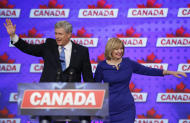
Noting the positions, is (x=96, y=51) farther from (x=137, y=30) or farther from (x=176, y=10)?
(x=176, y=10)

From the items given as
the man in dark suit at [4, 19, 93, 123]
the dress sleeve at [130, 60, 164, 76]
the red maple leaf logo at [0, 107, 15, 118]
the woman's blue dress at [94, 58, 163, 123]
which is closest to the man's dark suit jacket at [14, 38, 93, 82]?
the man in dark suit at [4, 19, 93, 123]

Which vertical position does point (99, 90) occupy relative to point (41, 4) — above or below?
below

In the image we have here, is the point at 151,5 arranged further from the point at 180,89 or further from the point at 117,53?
the point at 117,53

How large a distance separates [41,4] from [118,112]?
2.24m

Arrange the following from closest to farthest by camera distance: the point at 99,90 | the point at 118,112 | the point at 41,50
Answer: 1. the point at 99,90
2. the point at 41,50
3. the point at 118,112

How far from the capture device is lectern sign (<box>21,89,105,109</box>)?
2262mm

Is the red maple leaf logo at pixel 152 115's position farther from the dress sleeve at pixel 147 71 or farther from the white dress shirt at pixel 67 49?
the white dress shirt at pixel 67 49

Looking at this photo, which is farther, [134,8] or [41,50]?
[134,8]

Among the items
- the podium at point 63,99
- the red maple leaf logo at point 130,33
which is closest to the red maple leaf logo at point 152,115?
the red maple leaf logo at point 130,33

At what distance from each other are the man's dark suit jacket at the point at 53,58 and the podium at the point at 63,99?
0.44 meters

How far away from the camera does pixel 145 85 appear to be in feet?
15.8

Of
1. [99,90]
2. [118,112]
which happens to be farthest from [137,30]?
[99,90]

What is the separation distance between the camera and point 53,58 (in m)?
2.78

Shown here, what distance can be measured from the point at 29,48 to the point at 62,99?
0.74 m
